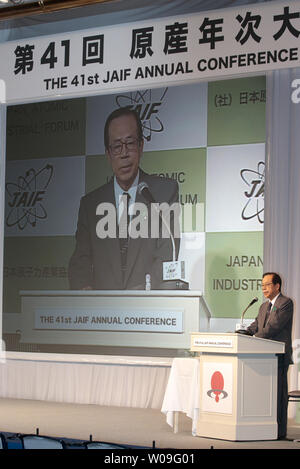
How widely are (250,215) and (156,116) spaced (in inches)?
58.0

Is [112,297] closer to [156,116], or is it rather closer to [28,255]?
[28,255]

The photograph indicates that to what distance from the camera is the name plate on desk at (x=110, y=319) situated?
25.9 feet

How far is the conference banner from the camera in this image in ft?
24.8

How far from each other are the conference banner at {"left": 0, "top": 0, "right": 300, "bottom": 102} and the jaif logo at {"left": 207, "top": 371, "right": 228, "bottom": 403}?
3312mm

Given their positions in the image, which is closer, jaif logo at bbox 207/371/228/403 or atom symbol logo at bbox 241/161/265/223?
jaif logo at bbox 207/371/228/403

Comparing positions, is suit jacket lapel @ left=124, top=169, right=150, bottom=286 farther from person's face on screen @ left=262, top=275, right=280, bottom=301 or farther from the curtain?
person's face on screen @ left=262, top=275, right=280, bottom=301

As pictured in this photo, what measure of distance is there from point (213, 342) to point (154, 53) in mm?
3795

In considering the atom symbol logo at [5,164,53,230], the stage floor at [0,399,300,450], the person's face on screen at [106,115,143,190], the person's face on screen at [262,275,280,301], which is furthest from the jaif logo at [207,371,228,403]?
the atom symbol logo at [5,164,53,230]

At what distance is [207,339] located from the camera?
18.2 feet

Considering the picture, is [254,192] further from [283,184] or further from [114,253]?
[114,253]

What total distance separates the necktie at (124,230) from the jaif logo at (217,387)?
2886 mm

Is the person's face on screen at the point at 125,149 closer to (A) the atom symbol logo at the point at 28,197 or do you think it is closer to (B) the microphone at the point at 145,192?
(B) the microphone at the point at 145,192

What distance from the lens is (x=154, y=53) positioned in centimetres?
820

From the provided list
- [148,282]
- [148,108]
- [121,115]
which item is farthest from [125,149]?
[148,282]
